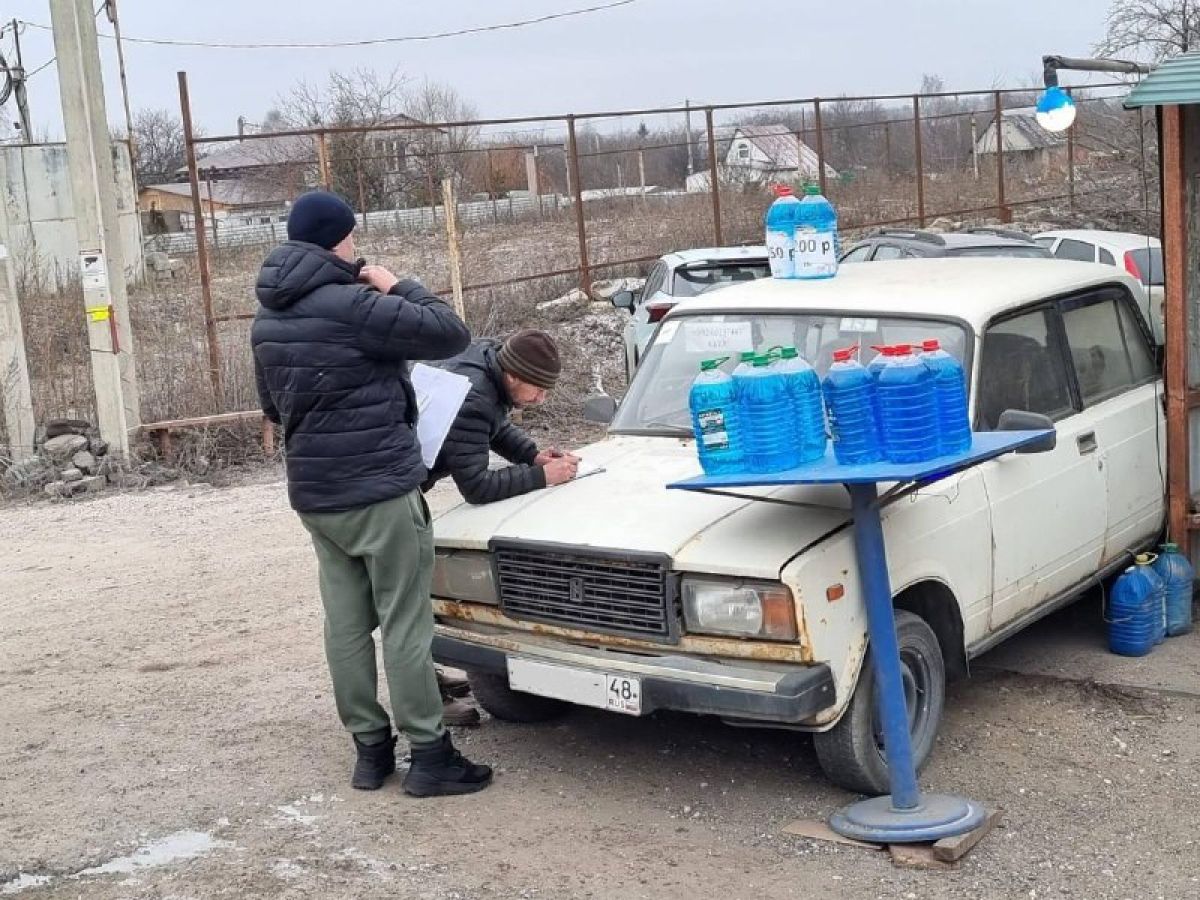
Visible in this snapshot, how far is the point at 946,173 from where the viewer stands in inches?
1035

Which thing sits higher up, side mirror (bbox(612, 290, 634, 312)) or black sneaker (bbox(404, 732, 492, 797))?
side mirror (bbox(612, 290, 634, 312))

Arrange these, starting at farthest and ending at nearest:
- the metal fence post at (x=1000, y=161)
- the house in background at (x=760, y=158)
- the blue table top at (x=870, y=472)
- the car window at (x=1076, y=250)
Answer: the metal fence post at (x=1000, y=161), the house in background at (x=760, y=158), the car window at (x=1076, y=250), the blue table top at (x=870, y=472)

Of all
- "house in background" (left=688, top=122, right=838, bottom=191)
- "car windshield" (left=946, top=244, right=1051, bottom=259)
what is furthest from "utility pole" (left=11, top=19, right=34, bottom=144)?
"car windshield" (left=946, top=244, right=1051, bottom=259)

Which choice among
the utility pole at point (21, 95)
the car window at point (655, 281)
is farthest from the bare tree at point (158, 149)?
the car window at point (655, 281)

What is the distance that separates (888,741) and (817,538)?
0.65 m

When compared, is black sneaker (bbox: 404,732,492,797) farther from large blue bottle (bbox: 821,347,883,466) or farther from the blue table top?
large blue bottle (bbox: 821,347,883,466)

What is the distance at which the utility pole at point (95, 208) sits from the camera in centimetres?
1083

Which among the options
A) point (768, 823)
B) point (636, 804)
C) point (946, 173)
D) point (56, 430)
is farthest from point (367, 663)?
point (946, 173)

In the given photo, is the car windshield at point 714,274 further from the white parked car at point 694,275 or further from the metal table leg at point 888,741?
the metal table leg at point 888,741

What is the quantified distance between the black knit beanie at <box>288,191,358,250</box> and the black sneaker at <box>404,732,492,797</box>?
171cm

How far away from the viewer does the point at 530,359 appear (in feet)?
16.9

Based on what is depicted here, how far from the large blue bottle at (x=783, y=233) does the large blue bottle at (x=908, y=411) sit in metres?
1.86

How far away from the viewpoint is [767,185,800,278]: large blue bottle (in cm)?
575

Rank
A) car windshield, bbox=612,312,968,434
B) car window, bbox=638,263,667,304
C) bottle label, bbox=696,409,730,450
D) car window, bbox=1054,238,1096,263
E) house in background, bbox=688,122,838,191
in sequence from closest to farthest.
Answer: bottle label, bbox=696,409,730,450 < car windshield, bbox=612,312,968,434 < car window, bbox=638,263,667,304 < car window, bbox=1054,238,1096,263 < house in background, bbox=688,122,838,191
